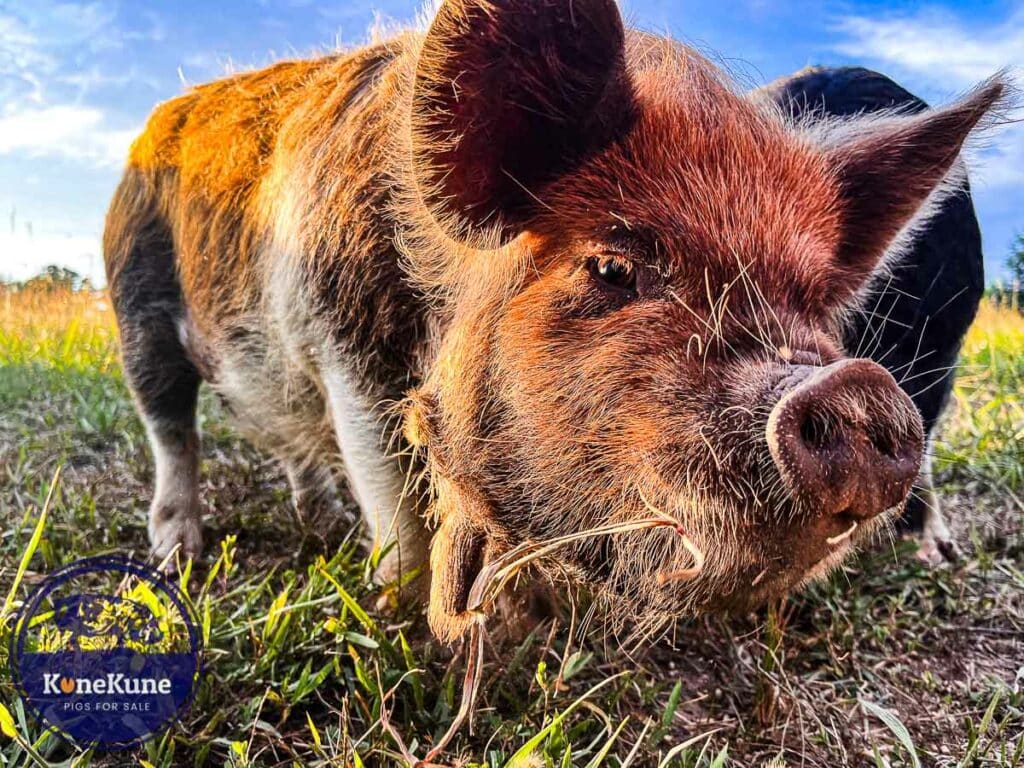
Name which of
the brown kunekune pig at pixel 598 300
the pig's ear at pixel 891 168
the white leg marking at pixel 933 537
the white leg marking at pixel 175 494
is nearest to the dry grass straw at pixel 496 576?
the brown kunekune pig at pixel 598 300

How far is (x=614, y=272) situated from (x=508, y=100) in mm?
363

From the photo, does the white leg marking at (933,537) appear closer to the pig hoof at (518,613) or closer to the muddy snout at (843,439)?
the pig hoof at (518,613)

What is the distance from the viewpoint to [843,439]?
45.1 inches

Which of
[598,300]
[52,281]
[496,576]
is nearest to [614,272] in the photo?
[598,300]

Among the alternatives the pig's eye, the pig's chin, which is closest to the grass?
the pig's chin

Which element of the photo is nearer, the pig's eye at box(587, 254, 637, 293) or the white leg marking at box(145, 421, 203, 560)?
the pig's eye at box(587, 254, 637, 293)

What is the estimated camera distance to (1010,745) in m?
1.81

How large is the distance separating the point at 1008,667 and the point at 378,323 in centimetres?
178

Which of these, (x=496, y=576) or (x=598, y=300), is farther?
(x=496, y=576)

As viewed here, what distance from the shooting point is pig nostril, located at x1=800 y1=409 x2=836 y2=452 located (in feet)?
3.70

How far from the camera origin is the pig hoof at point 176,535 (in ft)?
8.79

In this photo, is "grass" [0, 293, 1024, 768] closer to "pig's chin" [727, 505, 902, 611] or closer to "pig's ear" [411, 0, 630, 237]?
"pig's chin" [727, 505, 902, 611]

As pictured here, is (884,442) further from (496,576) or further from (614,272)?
(496,576)

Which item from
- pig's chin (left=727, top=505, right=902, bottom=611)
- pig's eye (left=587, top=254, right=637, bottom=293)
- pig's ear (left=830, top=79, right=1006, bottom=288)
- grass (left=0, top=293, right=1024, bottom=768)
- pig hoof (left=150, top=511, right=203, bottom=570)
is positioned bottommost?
grass (left=0, top=293, right=1024, bottom=768)
